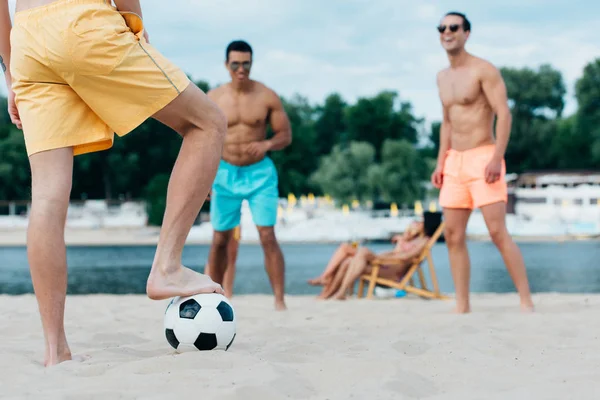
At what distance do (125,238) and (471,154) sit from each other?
3352 cm

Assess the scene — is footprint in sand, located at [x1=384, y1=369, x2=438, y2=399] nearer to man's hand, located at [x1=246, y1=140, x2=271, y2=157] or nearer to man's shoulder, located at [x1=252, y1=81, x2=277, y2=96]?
man's hand, located at [x1=246, y1=140, x2=271, y2=157]

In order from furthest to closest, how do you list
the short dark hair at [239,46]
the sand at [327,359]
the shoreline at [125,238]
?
the shoreline at [125,238] → the short dark hair at [239,46] → the sand at [327,359]

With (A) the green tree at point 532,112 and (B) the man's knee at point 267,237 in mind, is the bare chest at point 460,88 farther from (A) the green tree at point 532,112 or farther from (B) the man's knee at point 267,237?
(A) the green tree at point 532,112

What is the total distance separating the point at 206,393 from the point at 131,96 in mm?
1275

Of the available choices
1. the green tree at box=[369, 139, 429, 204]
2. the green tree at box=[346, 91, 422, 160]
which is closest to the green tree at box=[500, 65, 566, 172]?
the green tree at box=[346, 91, 422, 160]

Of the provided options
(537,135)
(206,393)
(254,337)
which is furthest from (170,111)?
(537,135)

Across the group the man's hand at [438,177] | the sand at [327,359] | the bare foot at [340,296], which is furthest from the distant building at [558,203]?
the sand at [327,359]

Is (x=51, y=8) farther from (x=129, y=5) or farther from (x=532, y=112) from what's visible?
(x=532, y=112)

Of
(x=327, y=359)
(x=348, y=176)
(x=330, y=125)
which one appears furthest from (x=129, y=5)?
(x=330, y=125)

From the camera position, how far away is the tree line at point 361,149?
4928cm

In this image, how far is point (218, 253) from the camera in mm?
6719

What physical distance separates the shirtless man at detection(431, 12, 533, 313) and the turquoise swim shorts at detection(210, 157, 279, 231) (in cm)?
145

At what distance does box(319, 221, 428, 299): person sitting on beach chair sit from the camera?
8656 millimetres

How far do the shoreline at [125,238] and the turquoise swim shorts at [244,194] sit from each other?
86.3 ft
